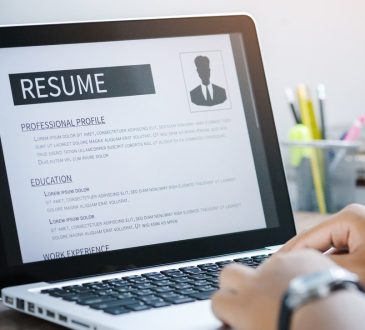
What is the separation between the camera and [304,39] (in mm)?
1355

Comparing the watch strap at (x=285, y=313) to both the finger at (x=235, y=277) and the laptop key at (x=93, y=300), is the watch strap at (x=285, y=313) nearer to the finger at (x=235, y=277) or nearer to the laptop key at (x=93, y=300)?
the finger at (x=235, y=277)

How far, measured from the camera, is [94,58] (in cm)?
85

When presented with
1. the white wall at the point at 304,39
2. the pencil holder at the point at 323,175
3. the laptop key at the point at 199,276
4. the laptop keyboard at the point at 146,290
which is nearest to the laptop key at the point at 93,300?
the laptop keyboard at the point at 146,290

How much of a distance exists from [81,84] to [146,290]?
258mm

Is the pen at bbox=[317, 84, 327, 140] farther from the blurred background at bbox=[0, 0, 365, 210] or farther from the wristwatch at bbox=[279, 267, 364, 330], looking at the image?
the wristwatch at bbox=[279, 267, 364, 330]

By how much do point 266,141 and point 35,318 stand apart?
35cm

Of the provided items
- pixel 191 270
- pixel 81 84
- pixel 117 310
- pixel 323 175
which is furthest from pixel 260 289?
pixel 323 175

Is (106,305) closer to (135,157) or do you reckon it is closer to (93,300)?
(93,300)

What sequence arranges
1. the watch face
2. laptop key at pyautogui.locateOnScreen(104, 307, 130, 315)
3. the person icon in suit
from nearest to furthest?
the watch face
laptop key at pyautogui.locateOnScreen(104, 307, 130, 315)
the person icon in suit

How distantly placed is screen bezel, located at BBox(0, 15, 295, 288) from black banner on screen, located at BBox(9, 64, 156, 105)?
3 centimetres

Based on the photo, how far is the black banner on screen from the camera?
81 cm

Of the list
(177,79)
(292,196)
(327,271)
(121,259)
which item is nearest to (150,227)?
(121,259)

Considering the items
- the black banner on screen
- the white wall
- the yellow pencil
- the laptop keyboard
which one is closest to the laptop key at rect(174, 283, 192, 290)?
the laptop keyboard

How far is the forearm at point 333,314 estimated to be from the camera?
45 cm
